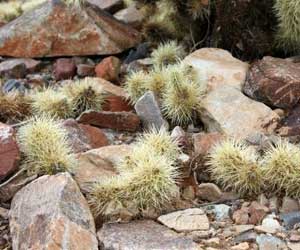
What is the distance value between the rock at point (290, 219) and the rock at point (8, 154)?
1589 millimetres

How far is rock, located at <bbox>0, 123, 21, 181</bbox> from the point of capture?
3363 millimetres

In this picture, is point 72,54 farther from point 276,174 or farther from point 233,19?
point 276,174

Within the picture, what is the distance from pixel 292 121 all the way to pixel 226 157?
995mm

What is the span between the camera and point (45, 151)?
3389 millimetres

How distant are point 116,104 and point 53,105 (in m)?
0.56

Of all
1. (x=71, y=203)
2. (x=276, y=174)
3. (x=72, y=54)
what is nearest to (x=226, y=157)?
(x=276, y=174)

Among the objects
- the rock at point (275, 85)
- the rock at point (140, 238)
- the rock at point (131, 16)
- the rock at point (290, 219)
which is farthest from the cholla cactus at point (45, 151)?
the rock at point (131, 16)

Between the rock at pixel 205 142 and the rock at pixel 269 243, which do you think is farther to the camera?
the rock at pixel 205 142

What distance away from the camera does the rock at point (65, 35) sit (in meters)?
6.14

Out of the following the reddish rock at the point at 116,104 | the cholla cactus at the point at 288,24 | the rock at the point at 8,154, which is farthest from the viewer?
the reddish rock at the point at 116,104

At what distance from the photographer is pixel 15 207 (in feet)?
10.4

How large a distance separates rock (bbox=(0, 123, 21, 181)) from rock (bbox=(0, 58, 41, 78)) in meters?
2.57

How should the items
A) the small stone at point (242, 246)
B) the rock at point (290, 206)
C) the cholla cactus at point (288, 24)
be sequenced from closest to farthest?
the small stone at point (242, 246)
the rock at point (290, 206)
the cholla cactus at point (288, 24)

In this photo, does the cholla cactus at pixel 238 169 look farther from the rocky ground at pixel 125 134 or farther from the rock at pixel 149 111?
the rock at pixel 149 111
